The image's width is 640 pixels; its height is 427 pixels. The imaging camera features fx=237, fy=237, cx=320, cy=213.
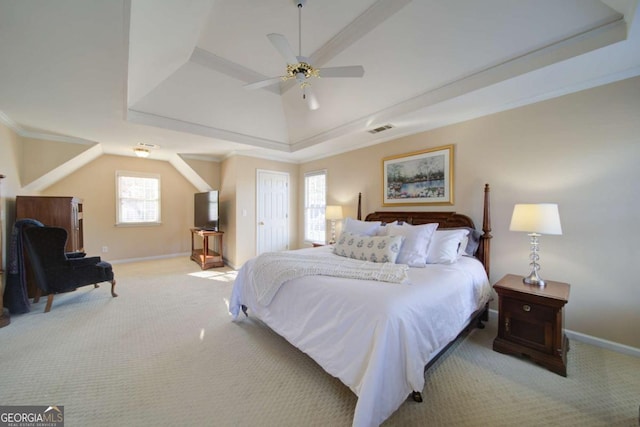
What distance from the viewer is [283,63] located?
10.3ft

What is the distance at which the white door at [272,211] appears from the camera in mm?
5273

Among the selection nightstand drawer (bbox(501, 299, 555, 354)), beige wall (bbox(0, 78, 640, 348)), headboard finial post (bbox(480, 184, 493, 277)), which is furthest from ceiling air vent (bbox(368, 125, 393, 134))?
nightstand drawer (bbox(501, 299, 555, 354))

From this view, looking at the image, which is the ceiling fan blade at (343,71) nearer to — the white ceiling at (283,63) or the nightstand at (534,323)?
the white ceiling at (283,63)

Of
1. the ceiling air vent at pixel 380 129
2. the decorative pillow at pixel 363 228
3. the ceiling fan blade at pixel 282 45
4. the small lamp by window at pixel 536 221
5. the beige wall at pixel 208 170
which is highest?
the ceiling fan blade at pixel 282 45

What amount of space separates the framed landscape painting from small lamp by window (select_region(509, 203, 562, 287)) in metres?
1.03

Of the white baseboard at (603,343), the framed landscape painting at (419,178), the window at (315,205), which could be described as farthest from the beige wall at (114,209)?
the white baseboard at (603,343)

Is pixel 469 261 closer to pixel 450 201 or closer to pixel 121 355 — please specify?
pixel 450 201

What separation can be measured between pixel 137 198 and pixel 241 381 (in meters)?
5.67

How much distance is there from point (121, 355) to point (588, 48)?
4.68 m

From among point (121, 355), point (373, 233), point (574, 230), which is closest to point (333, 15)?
point (373, 233)

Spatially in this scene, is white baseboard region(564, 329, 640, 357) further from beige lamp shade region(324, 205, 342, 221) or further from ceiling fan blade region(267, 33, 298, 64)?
ceiling fan blade region(267, 33, 298, 64)

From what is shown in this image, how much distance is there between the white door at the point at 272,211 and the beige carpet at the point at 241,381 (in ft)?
8.90

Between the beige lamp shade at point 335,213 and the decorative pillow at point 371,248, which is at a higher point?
the beige lamp shade at point 335,213

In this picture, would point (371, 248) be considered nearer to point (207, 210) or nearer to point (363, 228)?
point (363, 228)
